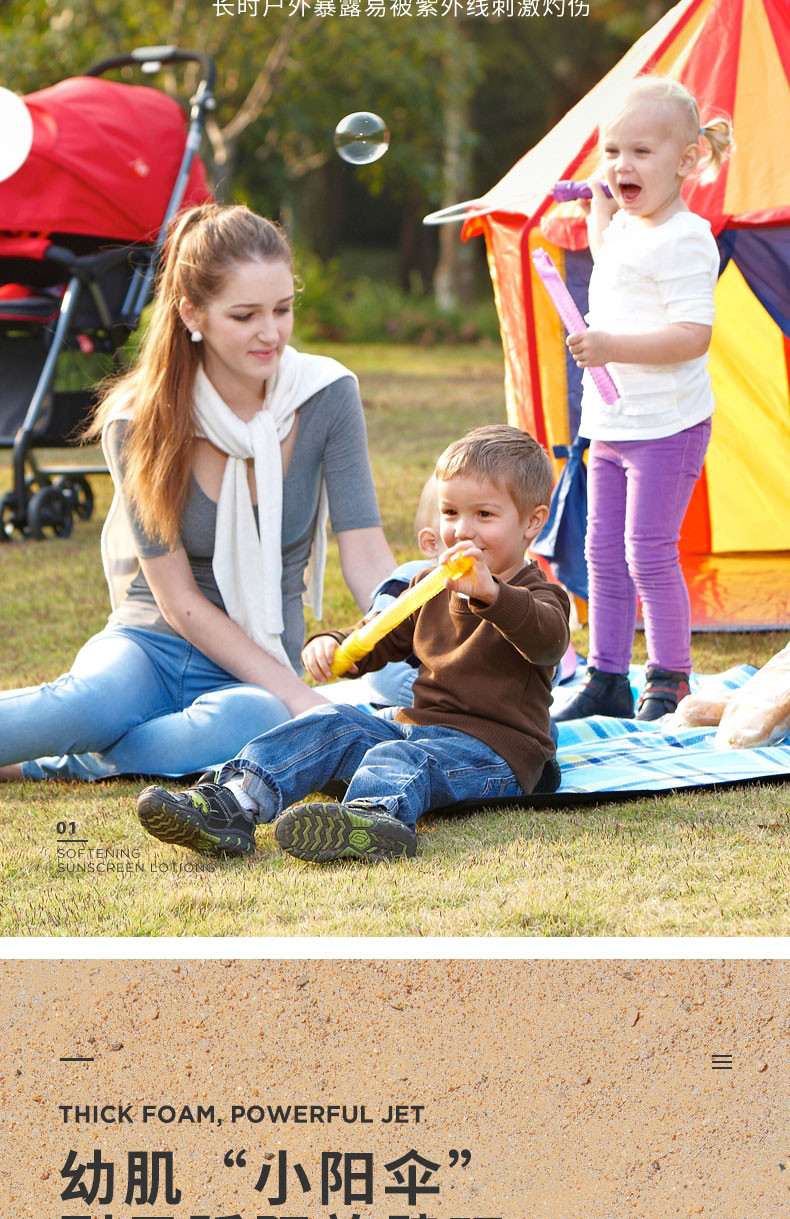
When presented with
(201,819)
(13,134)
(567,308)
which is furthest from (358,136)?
(13,134)

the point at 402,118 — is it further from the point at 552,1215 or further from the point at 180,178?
the point at 552,1215

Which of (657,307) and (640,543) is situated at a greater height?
(657,307)

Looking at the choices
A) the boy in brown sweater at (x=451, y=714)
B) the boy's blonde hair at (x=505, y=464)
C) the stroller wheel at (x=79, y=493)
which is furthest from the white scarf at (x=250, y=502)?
the stroller wheel at (x=79, y=493)

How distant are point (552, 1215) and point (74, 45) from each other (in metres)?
10.8

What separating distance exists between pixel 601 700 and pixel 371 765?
3.14 feet

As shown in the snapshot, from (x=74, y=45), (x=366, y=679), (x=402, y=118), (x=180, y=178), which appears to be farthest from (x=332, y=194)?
(x=366, y=679)

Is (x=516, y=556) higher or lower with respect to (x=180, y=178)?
lower

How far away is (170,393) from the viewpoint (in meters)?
2.61

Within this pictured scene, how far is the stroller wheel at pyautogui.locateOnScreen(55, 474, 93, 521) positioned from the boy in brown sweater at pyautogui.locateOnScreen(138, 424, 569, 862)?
3.47 meters

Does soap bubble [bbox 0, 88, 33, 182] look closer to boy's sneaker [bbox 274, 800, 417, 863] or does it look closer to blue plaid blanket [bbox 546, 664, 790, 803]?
blue plaid blanket [bbox 546, 664, 790, 803]

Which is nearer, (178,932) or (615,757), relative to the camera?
(178,932)

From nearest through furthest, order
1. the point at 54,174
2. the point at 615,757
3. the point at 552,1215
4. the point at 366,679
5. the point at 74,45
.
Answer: the point at 552,1215 < the point at 615,757 < the point at 366,679 < the point at 54,174 < the point at 74,45

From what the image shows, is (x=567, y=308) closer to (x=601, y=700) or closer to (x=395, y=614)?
(x=601, y=700)

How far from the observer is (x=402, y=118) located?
12.8m
